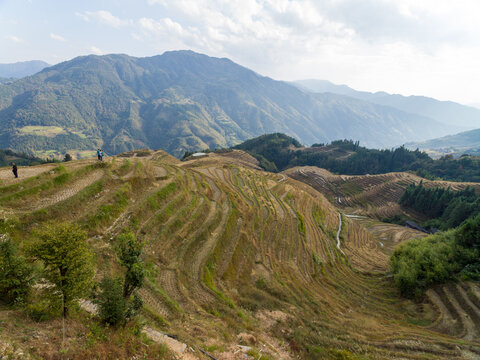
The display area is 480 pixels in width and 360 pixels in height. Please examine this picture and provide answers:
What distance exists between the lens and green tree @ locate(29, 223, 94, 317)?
12.2 m

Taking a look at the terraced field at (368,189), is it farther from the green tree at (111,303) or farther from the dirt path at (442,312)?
the green tree at (111,303)

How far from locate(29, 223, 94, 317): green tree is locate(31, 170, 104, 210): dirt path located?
46.0ft

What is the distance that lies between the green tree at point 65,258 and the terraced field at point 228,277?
294cm

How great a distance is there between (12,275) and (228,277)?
803 inches

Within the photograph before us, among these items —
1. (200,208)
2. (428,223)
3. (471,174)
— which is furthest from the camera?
(471,174)

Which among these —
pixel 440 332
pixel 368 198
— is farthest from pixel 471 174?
pixel 440 332

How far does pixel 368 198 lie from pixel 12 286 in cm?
15299

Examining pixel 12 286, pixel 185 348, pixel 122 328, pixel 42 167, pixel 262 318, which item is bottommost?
pixel 262 318

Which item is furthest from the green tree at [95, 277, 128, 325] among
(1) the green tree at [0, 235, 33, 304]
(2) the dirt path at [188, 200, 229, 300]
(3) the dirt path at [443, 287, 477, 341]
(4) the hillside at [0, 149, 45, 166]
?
(4) the hillside at [0, 149, 45, 166]

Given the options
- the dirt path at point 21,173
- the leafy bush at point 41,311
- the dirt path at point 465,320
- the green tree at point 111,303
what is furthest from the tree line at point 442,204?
the dirt path at point 21,173

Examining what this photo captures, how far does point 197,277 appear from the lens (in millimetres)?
25062

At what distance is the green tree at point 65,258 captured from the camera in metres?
12.2

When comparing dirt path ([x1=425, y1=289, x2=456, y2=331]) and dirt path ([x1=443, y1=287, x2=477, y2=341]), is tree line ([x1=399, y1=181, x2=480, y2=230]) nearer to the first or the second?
dirt path ([x1=425, y1=289, x2=456, y2=331])

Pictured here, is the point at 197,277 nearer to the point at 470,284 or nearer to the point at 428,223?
the point at 470,284
